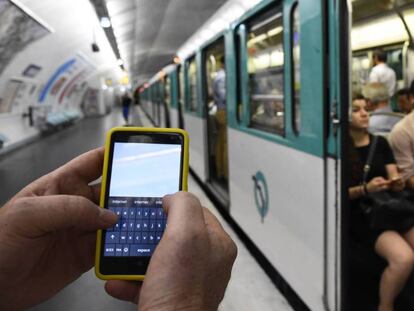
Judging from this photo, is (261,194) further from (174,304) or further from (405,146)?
(174,304)

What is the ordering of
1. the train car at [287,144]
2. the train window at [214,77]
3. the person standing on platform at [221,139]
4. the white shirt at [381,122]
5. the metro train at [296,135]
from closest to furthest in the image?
the metro train at [296,135] < the train car at [287,144] < the white shirt at [381,122] < the train window at [214,77] < the person standing on platform at [221,139]

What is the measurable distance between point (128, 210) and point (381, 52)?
5.19 meters

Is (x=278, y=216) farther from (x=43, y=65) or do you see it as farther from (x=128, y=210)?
(x=43, y=65)

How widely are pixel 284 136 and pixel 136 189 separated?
7.07 ft

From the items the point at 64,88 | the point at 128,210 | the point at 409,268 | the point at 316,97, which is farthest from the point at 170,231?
the point at 64,88

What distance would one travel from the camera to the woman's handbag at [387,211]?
2.72 m

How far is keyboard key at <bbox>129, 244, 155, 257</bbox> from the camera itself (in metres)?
0.96

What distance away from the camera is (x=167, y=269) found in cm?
75

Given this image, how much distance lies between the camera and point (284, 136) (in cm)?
305

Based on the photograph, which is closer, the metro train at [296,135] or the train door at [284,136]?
the metro train at [296,135]

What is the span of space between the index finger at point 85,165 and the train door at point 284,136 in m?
1.64

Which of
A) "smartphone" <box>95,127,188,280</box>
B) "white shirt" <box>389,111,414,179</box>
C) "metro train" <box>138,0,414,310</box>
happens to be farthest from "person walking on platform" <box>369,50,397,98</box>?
"smartphone" <box>95,127,188,280</box>

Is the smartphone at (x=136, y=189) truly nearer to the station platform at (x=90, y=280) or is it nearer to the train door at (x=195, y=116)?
the station platform at (x=90, y=280)

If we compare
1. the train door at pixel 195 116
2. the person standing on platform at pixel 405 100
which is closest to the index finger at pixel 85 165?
the person standing on platform at pixel 405 100
